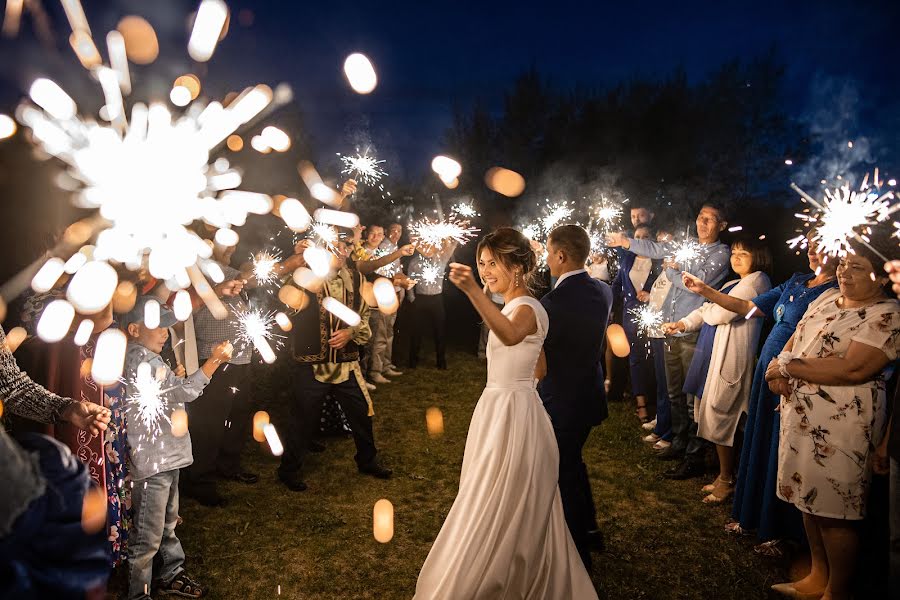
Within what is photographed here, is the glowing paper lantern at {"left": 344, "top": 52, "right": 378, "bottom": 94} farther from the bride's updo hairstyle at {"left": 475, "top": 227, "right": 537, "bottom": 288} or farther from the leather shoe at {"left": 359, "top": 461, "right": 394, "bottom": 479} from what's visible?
the leather shoe at {"left": 359, "top": 461, "right": 394, "bottom": 479}

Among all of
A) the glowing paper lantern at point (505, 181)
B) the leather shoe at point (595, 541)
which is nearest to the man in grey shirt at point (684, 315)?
the leather shoe at point (595, 541)

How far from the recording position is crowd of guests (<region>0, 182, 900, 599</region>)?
2740 mm

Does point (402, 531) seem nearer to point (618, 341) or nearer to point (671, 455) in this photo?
point (671, 455)

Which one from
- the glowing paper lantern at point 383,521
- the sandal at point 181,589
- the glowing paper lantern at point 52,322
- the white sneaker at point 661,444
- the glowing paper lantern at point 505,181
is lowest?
the sandal at point 181,589

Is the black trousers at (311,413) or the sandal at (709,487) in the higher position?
the black trousers at (311,413)

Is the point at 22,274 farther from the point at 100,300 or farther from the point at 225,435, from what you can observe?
the point at 225,435

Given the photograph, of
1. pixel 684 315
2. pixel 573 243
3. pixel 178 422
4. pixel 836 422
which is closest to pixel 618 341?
pixel 684 315

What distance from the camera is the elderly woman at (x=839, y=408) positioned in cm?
305

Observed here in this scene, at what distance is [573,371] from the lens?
3.89 meters

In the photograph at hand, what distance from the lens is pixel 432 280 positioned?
9.90 m

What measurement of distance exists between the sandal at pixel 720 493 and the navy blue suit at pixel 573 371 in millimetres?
1651

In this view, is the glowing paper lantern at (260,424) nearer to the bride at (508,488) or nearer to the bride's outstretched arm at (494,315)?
the bride at (508,488)

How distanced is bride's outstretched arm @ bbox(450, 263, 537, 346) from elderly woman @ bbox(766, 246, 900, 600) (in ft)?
5.74

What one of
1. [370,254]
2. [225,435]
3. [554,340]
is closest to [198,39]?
[370,254]
